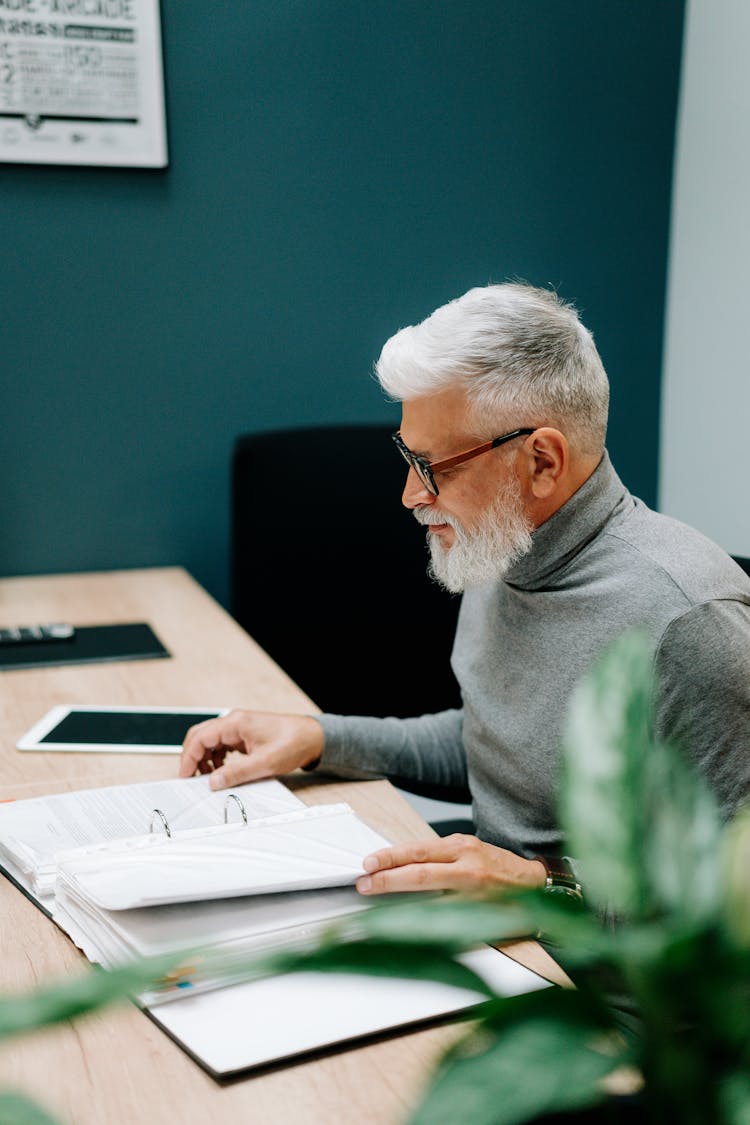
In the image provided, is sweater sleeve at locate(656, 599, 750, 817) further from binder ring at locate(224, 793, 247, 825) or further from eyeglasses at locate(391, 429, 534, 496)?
binder ring at locate(224, 793, 247, 825)

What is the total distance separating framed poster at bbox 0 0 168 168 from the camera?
7.16 ft

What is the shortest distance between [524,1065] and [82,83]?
2277 millimetres

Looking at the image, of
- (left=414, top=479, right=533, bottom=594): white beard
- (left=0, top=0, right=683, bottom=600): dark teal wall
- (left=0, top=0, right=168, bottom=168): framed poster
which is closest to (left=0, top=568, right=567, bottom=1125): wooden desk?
(left=414, top=479, right=533, bottom=594): white beard

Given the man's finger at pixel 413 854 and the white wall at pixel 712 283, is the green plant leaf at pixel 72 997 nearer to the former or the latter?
the man's finger at pixel 413 854

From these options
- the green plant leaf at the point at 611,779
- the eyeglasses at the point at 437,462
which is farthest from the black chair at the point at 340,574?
the green plant leaf at the point at 611,779

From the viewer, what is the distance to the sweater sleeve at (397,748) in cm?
133

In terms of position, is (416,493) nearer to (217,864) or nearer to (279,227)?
(217,864)

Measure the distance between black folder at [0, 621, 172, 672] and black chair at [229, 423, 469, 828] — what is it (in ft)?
0.79

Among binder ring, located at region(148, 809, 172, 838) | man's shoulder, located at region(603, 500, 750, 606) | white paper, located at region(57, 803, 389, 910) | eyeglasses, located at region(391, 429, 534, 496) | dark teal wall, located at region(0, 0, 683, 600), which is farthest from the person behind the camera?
dark teal wall, located at region(0, 0, 683, 600)

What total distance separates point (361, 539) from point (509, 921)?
5.62 feet

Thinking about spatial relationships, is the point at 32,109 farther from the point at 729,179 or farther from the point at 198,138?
the point at 729,179

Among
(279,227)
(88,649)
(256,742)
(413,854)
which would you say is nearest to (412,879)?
(413,854)

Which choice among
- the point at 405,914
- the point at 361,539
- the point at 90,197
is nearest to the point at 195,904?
the point at 405,914

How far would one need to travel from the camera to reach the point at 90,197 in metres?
2.27
